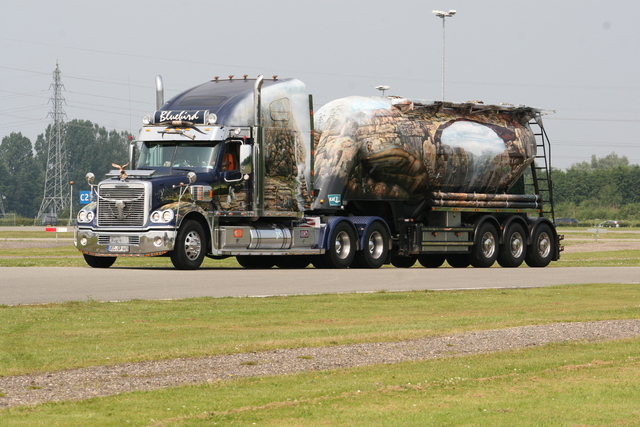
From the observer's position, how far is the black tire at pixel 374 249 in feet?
94.0

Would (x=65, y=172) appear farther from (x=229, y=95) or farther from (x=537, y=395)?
(x=537, y=395)

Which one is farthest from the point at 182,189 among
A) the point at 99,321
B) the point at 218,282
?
the point at 99,321

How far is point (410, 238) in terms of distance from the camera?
30.0 metres

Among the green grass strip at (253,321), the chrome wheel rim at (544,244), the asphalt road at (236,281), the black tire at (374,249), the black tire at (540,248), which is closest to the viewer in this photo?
the green grass strip at (253,321)

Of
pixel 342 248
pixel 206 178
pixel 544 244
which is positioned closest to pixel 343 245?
pixel 342 248

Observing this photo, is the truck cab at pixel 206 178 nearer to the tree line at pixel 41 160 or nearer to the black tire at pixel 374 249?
the black tire at pixel 374 249

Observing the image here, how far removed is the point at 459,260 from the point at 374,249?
457 centimetres

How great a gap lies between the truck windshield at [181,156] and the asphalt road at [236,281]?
2515mm

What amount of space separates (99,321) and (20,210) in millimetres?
143253

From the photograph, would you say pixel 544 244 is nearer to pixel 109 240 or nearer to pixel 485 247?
pixel 485 247

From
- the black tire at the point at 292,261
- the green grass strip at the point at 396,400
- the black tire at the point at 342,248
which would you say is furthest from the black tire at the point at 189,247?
the green grass strip at the point at 396,400

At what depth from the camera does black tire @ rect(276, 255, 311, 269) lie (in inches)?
1161

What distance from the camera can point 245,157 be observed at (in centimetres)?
2542

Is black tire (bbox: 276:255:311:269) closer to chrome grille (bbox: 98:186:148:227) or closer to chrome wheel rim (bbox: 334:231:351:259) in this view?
chrome wheel rim (bbox: 334:231:351:259)
